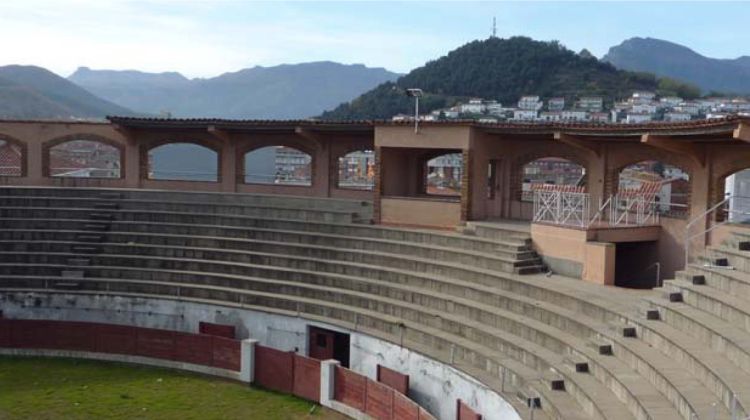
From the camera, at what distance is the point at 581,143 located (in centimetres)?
2162

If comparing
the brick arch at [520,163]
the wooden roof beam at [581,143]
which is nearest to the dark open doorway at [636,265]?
the wooden roof beam at [581,143]

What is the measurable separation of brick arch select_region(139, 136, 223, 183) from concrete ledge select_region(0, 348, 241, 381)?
824 centimetres

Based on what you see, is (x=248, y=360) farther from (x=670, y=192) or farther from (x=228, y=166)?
(x=670, y=192)

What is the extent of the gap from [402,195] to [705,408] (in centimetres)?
1614

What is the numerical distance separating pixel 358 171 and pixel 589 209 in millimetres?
19711

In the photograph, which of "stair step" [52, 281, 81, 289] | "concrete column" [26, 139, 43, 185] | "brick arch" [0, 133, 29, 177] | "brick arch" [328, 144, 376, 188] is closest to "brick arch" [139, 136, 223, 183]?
"concrete column" [26, 139, 43, 185]

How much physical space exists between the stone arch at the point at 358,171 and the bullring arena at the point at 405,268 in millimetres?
201

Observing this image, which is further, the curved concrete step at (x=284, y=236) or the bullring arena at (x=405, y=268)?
the curved concrete step at (x=284, y=236)

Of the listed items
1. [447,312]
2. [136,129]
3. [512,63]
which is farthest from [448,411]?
[512,63]

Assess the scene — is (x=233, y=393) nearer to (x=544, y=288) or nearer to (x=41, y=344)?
(x=41, y=344)

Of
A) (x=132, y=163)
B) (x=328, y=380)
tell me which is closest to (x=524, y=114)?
(x=132, y=163)

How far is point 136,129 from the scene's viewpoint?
29531 millimetres

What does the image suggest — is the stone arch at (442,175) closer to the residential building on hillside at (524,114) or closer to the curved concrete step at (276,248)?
the curved concrete step at (276,248)

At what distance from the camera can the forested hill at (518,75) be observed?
97.0 m
